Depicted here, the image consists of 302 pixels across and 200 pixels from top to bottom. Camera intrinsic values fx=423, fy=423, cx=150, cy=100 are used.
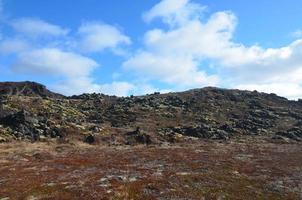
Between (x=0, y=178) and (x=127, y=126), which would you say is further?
(x=127, y=126)

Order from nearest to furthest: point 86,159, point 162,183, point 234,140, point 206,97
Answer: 1. point 162,183
2. point 86,159
3. point 234,140
4. point 206,97

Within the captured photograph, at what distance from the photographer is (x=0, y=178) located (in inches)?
1922

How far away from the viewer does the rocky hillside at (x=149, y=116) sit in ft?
292

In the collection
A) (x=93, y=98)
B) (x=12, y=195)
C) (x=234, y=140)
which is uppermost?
(x=93, y=98)

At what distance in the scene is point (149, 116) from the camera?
122 meters

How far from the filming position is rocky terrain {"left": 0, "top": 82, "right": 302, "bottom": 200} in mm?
44156

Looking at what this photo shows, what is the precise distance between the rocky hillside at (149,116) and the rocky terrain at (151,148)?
0.28 m

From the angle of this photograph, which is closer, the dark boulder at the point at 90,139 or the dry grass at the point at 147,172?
the dry grass at the point at 147,172

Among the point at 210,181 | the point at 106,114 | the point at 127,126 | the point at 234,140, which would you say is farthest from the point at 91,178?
the point at 106,114

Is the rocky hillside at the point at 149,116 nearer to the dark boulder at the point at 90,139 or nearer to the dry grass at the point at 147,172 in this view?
the dark boulder at the point at 90,139

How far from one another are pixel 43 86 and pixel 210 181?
124 meters

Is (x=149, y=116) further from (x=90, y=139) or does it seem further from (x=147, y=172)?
(x=147, y=172)

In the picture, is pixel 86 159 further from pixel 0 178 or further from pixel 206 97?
pixel 206 97

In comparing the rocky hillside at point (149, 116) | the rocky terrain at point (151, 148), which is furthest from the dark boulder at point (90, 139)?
the rocky terrain at point (151, 148)
